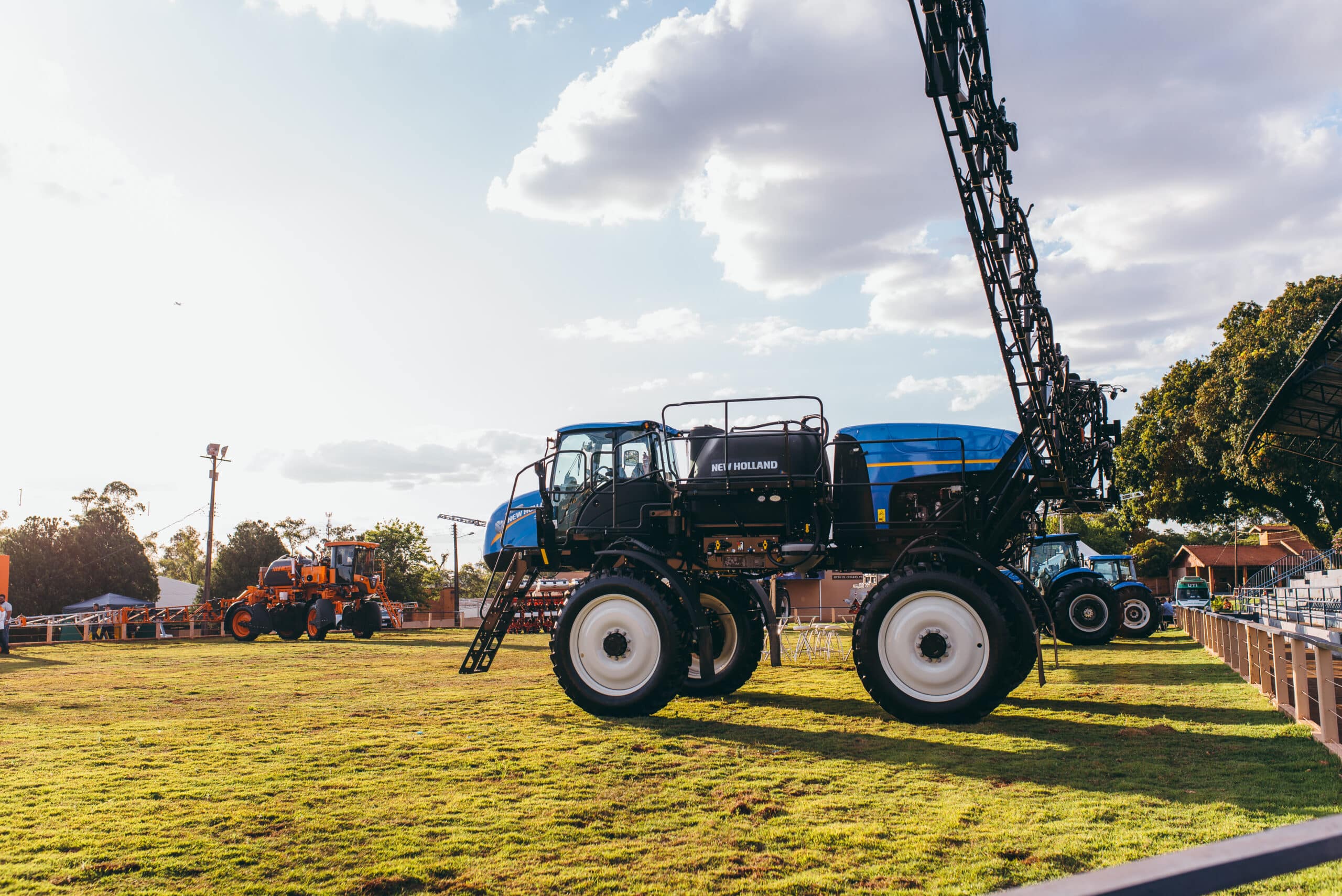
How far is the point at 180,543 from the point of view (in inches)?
4326

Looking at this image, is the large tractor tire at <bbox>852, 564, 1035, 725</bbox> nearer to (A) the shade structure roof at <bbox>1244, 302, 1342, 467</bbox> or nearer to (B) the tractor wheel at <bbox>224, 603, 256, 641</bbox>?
(A) the shade structure roof at <bbox>1244, 302, 1342, 467</bbox>

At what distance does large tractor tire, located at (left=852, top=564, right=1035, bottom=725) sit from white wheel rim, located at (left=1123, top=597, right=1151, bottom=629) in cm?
1783

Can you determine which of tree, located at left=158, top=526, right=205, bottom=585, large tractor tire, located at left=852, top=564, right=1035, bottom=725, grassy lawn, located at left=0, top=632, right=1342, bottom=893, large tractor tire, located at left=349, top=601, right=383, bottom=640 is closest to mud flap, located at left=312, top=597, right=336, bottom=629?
large tractor tire, located at left=349, top=601, right=383, bottom=640

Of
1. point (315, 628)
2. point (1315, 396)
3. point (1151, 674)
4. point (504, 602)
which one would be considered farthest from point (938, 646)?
point (315, 628)

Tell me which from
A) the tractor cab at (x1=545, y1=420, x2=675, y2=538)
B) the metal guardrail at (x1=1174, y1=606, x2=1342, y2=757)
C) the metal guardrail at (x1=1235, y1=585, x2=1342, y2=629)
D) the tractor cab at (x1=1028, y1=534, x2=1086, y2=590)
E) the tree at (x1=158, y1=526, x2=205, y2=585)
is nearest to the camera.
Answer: the metal guardrail at (x1=1174, y1=606, x2=1342, y2=757)

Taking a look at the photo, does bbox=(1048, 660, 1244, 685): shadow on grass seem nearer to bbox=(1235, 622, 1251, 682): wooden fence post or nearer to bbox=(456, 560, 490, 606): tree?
bbox=(1235, 622, 1251, 682): wooden fence post

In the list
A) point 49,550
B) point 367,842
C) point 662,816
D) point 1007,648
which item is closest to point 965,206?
point 1007,648

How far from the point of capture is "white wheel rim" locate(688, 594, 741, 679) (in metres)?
12.6

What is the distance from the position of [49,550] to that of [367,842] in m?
61.9

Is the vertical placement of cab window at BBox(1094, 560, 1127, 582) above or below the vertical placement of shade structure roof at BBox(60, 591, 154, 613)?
above

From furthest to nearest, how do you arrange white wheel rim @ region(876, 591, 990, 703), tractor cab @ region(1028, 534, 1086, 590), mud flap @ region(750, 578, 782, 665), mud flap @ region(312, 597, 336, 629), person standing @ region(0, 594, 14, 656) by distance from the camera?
mud flap @ region(312, 597, 336, 629), person standing @ region(0, 594, 14, 656), tractor cab @ region(1028, 534, 1086, 590), mud flap @ region(750, 578, 782, 665), white wheel rim @ region(876, 591, 990, 703)

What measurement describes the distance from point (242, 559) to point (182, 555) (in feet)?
167

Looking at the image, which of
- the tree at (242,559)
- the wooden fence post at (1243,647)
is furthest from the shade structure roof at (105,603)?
the wooden fence post at (1243,647)

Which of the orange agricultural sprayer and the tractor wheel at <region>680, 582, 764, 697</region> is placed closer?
the tractor wheel at <region>680, 582, 764, 697</region>
